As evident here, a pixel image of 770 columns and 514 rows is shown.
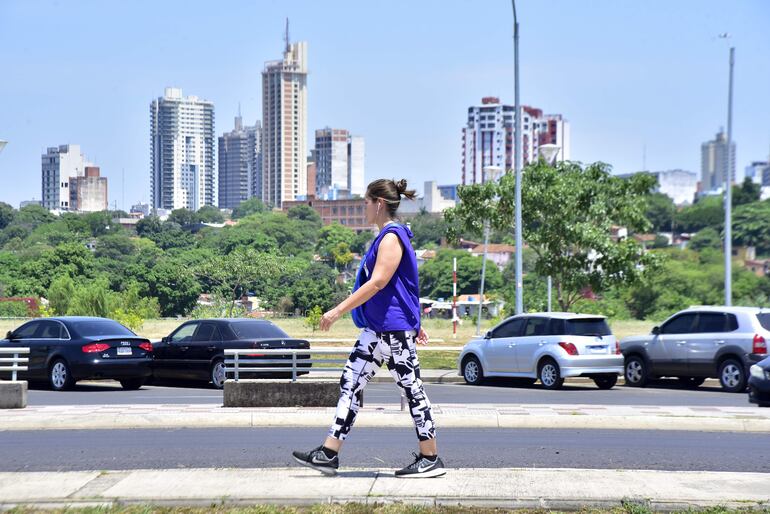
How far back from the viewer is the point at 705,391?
69.0 ft

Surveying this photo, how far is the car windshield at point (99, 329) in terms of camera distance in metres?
20.8

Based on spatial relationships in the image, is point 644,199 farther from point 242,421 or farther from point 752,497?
point 752,497

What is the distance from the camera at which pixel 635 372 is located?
2230 cm

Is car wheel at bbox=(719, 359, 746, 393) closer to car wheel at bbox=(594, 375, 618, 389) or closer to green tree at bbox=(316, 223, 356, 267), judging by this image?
car wheel at bbox=(594, 375, 618, 389)

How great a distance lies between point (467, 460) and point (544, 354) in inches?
457

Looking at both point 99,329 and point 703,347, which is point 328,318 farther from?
point 703,347

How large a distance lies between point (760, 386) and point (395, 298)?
395 inches

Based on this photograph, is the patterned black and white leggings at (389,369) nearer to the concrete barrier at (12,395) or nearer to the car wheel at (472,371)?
the concrete barrier at (12,395)

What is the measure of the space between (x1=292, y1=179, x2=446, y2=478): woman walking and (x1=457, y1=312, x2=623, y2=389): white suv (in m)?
13.0

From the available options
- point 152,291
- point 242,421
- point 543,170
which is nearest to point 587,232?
point 543,170

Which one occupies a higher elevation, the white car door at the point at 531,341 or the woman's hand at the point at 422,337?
the woman's hand at the point at 422,337

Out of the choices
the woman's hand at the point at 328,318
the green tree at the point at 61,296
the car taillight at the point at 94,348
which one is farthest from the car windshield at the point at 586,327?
the green tree at the point at 61,296

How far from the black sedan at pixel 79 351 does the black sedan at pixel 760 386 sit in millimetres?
10433

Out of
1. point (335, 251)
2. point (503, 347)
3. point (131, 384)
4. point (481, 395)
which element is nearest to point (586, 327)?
point (503, 347)
